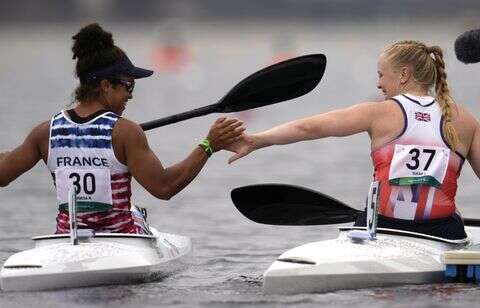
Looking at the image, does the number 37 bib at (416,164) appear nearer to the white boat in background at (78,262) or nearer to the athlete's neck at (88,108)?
the white boat in background at (78,262)

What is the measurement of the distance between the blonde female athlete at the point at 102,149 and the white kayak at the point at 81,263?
22 cm

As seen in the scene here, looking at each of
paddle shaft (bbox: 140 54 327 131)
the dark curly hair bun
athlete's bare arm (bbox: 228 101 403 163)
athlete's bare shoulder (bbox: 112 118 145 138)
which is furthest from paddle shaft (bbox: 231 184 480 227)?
the dark curly hair bun

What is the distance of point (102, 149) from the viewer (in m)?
10.3

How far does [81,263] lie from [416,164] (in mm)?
2146

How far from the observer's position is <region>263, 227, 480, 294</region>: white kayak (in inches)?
387

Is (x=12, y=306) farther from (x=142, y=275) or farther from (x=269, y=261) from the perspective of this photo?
(x=269, y=261)

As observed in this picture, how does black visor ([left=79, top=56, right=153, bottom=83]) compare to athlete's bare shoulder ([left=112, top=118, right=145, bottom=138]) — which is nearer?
athlete's bare shoulder ([left=112, top=118, right=145, bottom=138])

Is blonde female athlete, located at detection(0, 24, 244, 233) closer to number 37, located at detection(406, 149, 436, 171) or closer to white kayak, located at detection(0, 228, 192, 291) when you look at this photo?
white kayak, located at detection(0, 228, 192, 291)

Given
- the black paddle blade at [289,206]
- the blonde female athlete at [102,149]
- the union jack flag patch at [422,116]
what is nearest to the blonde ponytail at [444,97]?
the union jack flag patch at [422,116]

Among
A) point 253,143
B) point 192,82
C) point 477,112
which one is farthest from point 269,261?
point 192,82

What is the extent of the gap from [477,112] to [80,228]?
24435 mm

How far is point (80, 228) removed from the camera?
1049 cm

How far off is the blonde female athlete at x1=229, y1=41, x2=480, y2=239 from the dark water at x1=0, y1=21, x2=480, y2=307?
1.88 feet

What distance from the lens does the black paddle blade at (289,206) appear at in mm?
11227
